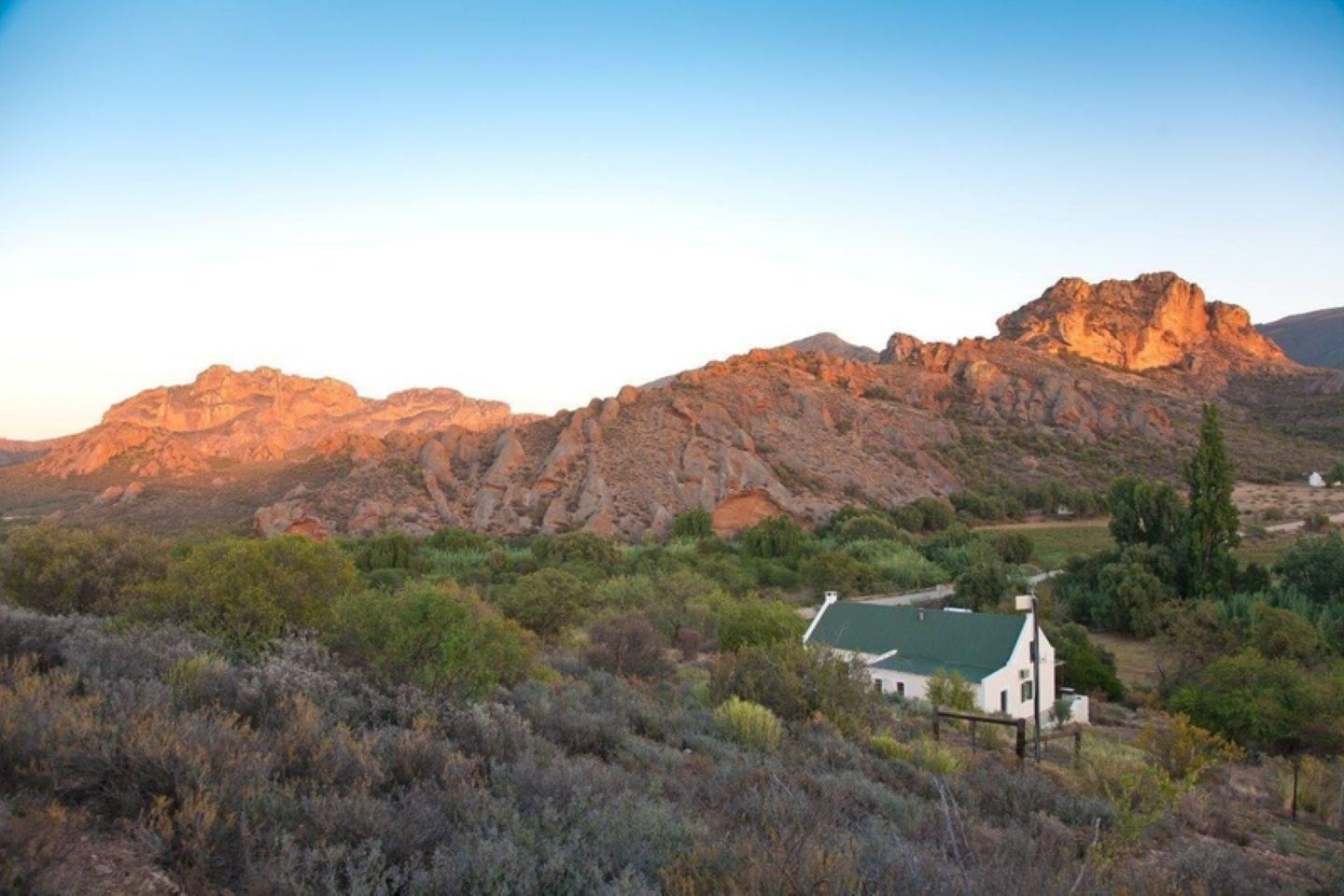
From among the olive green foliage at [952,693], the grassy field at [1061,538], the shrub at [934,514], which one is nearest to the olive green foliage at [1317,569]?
the grassy field at [1061,538]

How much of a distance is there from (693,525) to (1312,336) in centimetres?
16270

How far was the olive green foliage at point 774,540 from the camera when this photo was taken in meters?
45.8

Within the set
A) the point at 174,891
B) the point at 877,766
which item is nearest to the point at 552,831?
the point at 174,891

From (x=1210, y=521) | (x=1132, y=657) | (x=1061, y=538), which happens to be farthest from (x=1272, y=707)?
(x=1061, y=538)

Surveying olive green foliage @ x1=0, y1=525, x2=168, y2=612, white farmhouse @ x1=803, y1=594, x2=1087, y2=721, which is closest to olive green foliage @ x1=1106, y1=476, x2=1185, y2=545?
white farmhouse @ x1=803, y1=594, x2=1087, y2=721

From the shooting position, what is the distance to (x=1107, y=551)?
3959cm

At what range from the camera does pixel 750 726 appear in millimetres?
9617

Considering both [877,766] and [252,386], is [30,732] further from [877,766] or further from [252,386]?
[252,386]

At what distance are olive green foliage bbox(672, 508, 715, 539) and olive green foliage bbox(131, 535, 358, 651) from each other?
120 feet

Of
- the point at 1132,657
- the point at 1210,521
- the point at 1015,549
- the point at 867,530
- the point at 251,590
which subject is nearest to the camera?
the point at 251,590

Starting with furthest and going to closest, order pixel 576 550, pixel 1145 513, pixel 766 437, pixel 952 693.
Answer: pixel 766 437, pixel 576 550, pixel 1145 513, pixel 952 693

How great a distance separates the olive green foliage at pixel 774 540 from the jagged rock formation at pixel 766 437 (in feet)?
16.3

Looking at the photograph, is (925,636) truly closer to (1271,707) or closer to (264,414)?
(1271,707)

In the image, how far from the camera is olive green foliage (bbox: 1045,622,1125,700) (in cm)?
2459
